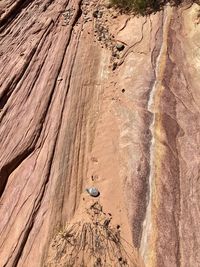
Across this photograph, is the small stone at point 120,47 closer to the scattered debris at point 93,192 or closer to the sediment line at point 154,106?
the sediment line at point 154,106

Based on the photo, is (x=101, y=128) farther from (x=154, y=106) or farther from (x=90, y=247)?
(x=90, y=247)

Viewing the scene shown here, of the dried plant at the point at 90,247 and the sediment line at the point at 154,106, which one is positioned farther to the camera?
the sediment line at the point at 154,106

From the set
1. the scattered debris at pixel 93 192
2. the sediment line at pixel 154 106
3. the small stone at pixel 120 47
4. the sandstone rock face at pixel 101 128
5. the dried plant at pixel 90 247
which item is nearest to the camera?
the dried plant at pixel 90 247

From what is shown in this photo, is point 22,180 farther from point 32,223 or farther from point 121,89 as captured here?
point 121,89

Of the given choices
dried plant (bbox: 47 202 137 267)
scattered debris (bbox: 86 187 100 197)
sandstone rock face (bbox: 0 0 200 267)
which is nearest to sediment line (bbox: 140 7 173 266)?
sandstone rock face (bbox: 0 0 200 267)

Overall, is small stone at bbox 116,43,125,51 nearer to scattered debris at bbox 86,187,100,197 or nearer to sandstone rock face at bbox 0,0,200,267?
sandstone rock face at bbox 0,0,200,267

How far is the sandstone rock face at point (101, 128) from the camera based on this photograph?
20.2 ft

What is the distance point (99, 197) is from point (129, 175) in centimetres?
65

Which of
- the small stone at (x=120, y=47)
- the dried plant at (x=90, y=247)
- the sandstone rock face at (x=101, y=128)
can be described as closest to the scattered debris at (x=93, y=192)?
the sandstone rock face at (x=101, y=128)

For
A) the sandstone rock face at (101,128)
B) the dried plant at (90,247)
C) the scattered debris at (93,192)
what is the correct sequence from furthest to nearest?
1. the scattered debris at (93,192)
2. the sandstone rock face at (101,128)
3. the dried plant at (90,247)

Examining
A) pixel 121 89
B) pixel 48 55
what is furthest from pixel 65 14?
pixel 121 89

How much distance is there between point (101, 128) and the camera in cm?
788

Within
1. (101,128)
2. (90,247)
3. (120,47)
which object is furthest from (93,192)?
(120,47)

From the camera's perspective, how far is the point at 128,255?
593cm
